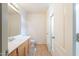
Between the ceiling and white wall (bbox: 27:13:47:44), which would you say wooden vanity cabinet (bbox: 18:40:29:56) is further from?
the ceiling

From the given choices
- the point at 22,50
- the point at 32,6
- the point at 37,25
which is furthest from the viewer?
the point at 37,25

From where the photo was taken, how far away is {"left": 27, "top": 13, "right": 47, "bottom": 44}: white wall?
1438 mm

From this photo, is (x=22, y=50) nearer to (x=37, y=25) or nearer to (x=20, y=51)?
(x=20, y=51)

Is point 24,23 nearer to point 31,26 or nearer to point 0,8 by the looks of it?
point 31,26

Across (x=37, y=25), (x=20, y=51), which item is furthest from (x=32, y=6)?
(x=20, y=51)

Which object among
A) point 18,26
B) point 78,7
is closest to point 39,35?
point 18,26

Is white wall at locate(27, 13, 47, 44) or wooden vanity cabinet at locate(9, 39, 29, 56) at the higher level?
white wall at locate(27, 13, 47, 44)

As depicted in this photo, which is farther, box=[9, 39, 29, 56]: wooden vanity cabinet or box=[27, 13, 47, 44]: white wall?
box=[27, 13, 47, 44]: white wall

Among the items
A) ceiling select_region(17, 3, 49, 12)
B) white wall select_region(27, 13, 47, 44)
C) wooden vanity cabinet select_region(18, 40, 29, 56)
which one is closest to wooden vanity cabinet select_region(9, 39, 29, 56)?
wooden vanity cabinet select_region(18, 40, 29, 56)

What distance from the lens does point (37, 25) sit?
4.88 ft

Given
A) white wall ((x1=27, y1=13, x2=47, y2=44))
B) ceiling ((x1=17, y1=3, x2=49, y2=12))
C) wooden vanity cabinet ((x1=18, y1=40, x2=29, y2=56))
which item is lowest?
wooden vanity cabinet ((x1=18, y1=40, x2=29, y2=56))

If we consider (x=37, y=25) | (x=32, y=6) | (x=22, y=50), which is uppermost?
(x=32, y=6)

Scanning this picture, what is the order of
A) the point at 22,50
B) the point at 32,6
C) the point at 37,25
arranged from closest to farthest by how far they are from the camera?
the point at 32,6
the point at 22,50
the point at 37,25

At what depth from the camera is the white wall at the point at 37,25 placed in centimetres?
144
